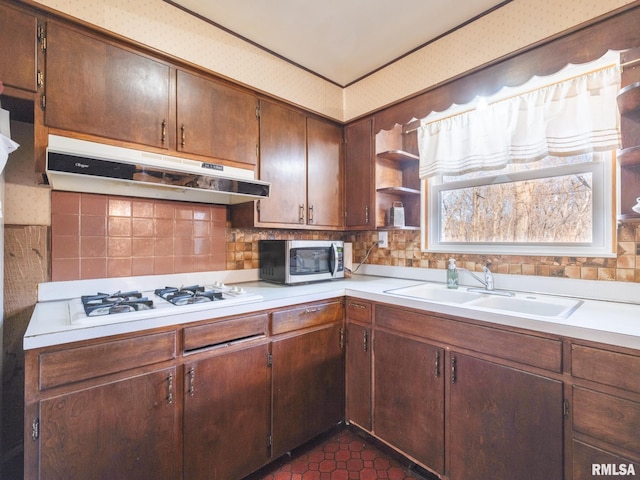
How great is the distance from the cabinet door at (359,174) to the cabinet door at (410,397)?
94cm

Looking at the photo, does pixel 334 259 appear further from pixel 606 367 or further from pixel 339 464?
pixel 606 367

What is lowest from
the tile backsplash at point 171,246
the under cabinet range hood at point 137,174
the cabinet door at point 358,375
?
the cabinet door at point 358,375

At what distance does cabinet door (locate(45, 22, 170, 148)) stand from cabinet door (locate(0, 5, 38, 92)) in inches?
2.0

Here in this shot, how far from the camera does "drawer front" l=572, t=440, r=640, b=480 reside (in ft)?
3.30

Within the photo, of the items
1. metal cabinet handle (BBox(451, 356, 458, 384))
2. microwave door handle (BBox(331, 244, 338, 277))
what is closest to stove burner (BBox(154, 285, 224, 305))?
→ microwave door handle (BBox(331, 244, 338, 277))

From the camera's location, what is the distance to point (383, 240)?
99.4 inches

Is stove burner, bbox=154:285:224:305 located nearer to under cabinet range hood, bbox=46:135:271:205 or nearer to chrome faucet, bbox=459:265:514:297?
under cabinet range hood, bbox=46:135:271:205

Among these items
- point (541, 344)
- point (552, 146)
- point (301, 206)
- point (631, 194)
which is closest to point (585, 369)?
point (541, 344)

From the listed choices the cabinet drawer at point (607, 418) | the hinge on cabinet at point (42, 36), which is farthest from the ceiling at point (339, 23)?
the cabinet drawer at point (607, 418)

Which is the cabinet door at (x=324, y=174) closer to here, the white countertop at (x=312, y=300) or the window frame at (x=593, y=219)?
the white countertop at (x=312, y=300)

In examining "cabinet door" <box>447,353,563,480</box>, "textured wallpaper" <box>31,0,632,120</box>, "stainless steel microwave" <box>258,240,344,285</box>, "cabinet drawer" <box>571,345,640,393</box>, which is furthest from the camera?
"stainless steel microwave" <box>258,240,344,285</box>

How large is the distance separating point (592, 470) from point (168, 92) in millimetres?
2434

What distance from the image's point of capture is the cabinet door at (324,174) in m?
2.26

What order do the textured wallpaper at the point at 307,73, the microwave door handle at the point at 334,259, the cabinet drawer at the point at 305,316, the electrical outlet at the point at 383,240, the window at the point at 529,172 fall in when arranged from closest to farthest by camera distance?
the textured wallpaper at the point at 307,73, the window at the point at 529,172, the cabinet drawer at the point at 305,316, the microwave door handle at the point at 334,259, the electrical outlet at the point at 383,240
